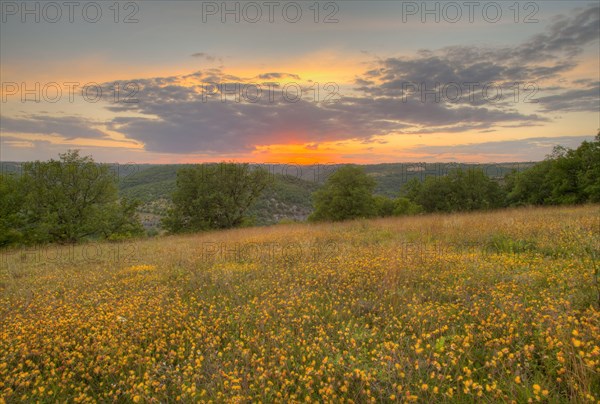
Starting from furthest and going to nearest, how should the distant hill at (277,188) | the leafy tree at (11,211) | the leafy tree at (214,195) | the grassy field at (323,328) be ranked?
1. the distant hill at (277,188)
2. the leafy tree at (214,195)
3. the leafy tree at (11,211)
4. the grassy field at (323,328)

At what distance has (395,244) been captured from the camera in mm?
9836

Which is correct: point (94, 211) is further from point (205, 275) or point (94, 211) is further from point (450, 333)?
point (450, 333)

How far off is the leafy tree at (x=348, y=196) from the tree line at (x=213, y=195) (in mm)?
136

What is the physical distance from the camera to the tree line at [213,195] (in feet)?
93.4

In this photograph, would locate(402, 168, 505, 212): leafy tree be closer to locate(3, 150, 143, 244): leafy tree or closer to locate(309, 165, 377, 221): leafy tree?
locate(309, 165, 377, 221): leafy tree

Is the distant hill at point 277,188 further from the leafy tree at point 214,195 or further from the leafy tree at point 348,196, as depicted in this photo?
the leafy tree at point 348,196

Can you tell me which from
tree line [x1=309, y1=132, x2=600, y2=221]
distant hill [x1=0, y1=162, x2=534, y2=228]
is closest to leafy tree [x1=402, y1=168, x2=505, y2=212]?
tree line [x1=309, y1=132, x2=600, y2=221]

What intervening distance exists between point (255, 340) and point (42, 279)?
767 cm

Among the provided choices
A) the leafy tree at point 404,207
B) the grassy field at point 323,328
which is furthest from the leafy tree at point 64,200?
the leafy tree at point 404,207

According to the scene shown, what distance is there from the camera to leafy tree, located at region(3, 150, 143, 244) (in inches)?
1109

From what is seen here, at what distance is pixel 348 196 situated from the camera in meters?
43.1

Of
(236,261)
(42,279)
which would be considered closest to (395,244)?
(236,261)

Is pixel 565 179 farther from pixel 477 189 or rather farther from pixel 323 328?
pixel 323 328

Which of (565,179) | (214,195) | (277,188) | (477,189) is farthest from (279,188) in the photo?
(565,179)
